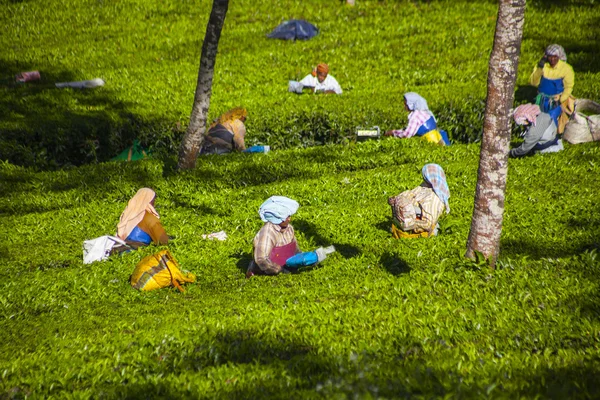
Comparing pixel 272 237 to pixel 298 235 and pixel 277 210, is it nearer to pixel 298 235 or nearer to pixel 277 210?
pixel 277 210

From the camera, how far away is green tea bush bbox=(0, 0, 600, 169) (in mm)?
14875

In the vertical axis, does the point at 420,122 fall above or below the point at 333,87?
below

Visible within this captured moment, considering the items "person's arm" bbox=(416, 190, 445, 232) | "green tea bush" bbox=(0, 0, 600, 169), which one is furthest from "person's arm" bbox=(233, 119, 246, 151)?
"person's arm" bbox=(416, 190, 445, 232)

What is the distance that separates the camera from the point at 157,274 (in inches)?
297

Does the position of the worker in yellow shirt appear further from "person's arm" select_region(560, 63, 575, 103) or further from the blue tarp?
the blue tarp

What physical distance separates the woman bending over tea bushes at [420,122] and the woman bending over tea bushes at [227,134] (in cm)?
336

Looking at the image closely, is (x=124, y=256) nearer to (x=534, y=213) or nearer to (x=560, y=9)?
(x=534, y=213)

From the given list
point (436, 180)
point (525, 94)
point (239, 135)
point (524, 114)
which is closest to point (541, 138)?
point (524, 114)

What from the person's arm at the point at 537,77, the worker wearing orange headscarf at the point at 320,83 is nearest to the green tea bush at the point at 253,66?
the worker wearing orange headscarf at the point at 320,83

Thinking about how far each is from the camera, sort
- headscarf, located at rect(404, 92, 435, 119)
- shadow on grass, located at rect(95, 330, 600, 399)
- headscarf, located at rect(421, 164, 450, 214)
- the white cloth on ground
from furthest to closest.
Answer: headscarf, located at rect(404, 92, 435, 119) < the white cloth on ground < headscarf, located at rect(421, 164, 450, 214) < shadow on grass, located at rect(95, 330, 600, 399)

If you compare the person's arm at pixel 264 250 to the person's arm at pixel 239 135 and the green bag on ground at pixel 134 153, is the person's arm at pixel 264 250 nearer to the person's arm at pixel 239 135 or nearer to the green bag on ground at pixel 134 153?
the person's arm at pixel 239 135

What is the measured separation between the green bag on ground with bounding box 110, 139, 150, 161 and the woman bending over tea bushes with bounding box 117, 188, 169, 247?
5.32 m

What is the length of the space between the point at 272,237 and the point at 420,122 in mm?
7070

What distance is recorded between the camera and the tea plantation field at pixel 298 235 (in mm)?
4902
